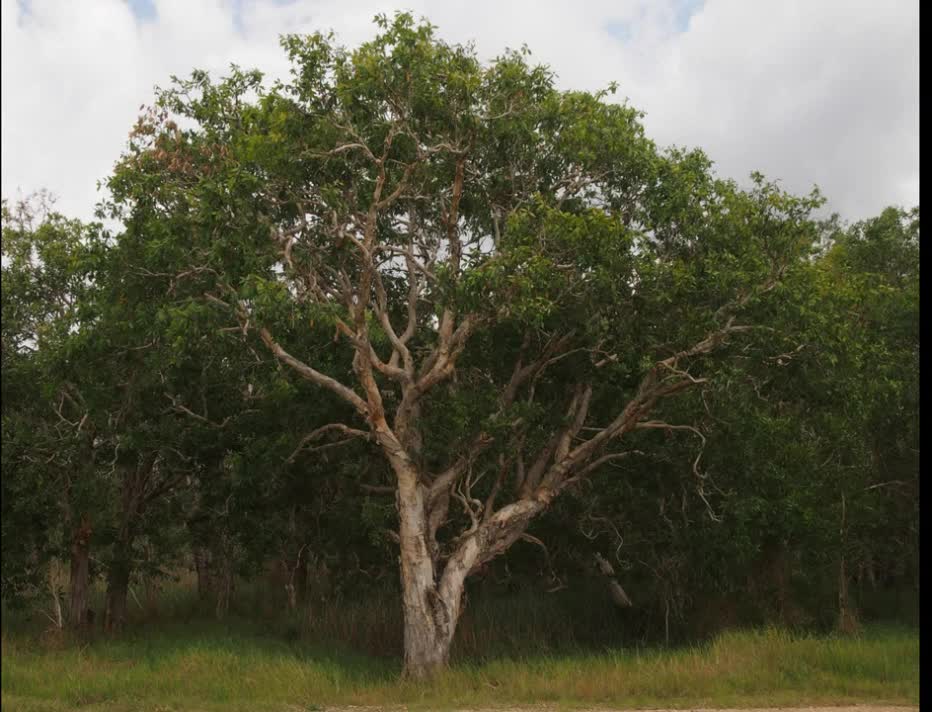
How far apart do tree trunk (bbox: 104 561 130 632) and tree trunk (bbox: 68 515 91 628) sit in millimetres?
669

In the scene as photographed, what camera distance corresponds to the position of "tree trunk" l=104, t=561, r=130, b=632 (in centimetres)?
2069

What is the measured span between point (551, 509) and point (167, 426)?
9.11m

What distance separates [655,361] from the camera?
17.3 meters

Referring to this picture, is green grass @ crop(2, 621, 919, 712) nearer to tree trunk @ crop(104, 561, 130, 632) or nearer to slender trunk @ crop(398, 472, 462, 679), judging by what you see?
slender trunk @ crop(398, 472, 462, 679)

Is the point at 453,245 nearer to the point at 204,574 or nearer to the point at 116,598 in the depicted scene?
the point at 116,598

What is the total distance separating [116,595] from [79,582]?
4.65 ft

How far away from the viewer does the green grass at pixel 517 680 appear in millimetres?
12789

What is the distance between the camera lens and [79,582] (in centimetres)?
2003

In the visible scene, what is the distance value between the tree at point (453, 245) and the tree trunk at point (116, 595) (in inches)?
271

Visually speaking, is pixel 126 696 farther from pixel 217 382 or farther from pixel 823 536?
pixel 823 536

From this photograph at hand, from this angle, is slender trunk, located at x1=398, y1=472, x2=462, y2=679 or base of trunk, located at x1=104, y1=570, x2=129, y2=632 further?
base of trunk, located at x1=104, y1=570, x2=129, y2=632

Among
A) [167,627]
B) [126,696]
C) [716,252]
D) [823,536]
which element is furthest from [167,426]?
[823,536]

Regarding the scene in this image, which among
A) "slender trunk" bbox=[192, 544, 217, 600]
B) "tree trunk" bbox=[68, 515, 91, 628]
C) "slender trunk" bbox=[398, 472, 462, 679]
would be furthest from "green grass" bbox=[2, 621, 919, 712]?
"slender trunk" bbox=[192, 544, 217, 600]

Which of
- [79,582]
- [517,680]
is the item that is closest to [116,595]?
[79,582]
